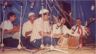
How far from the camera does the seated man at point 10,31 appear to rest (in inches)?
56.7

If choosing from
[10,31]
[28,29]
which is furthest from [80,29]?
[10,31]

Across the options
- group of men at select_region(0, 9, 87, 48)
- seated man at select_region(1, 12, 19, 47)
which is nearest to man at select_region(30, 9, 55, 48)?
group of men at select_region(0, 9, 87, 48)

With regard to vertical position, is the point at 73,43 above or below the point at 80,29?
below

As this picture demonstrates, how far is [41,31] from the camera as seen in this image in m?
1.44

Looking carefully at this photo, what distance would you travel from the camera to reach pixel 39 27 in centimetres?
144

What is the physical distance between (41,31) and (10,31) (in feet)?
0.77

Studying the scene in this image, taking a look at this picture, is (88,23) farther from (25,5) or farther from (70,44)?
(25,5)

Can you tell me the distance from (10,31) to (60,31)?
0.38 meters

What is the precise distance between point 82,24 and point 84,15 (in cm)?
7

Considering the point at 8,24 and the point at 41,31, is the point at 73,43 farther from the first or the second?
the point at 8,24

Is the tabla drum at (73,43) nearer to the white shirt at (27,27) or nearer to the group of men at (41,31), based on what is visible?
the group of men at (41,31)

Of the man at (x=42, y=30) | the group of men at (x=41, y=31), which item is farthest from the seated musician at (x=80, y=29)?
the man at (x=42, y=30)

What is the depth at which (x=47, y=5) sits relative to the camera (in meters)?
1.44

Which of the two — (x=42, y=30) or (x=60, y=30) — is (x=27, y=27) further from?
(x=60, y=30)
